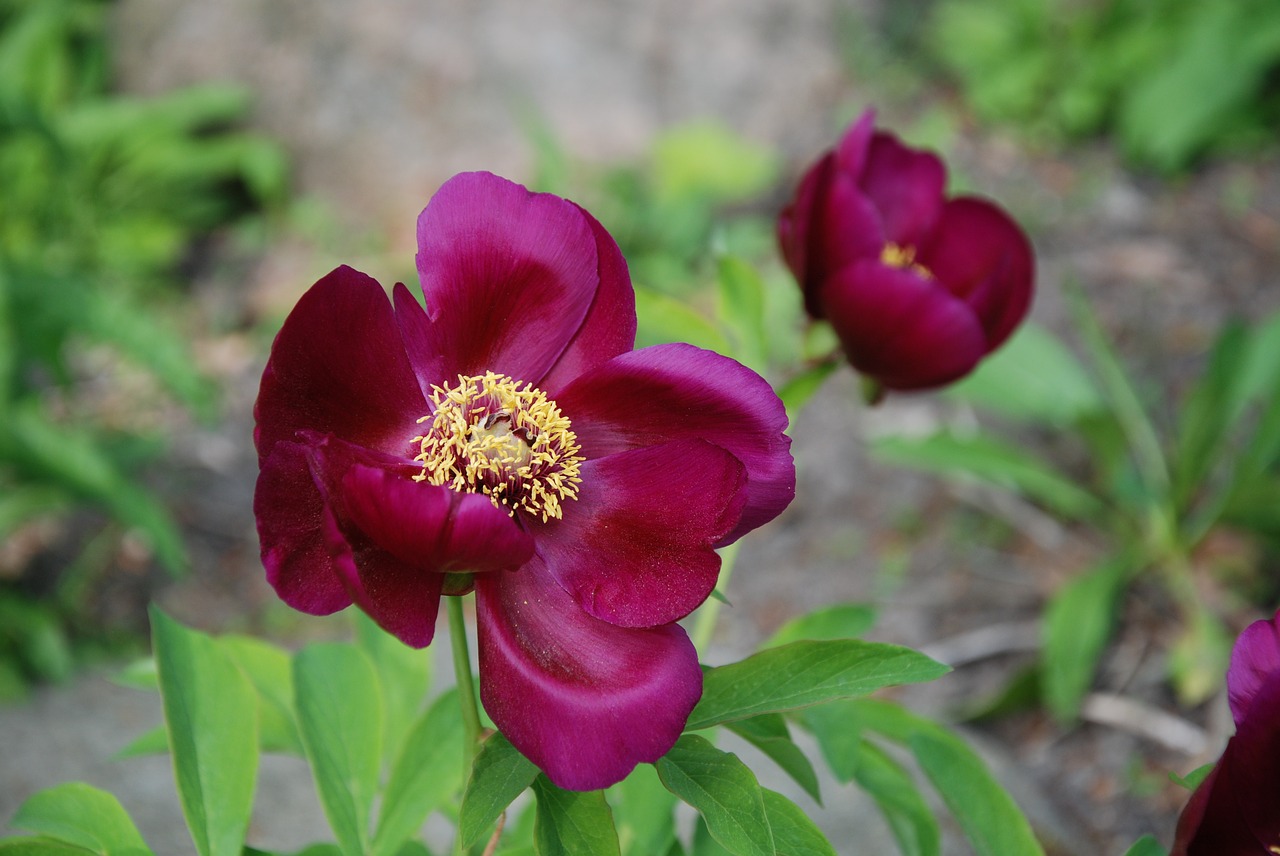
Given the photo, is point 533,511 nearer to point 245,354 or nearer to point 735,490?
point 735,490

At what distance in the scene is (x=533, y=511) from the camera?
834 mm

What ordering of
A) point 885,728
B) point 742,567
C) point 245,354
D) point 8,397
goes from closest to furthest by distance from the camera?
point 885,728 < point 8,397 < point 742,567 < point 245,354

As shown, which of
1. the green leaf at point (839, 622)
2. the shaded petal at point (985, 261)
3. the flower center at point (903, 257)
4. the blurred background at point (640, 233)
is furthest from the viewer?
the blurred background at point (640, 233)

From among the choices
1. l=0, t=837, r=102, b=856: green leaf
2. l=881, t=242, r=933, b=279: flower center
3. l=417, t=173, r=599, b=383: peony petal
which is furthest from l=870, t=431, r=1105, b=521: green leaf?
l=0, t=837, r=102, b=856: green leaf

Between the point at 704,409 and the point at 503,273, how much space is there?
7.5 inches

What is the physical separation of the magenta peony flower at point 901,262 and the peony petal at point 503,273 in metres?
0.44

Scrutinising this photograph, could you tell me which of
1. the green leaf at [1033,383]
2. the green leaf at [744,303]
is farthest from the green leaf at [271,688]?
the green leaf at [1033,383]

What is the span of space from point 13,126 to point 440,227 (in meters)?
2.69

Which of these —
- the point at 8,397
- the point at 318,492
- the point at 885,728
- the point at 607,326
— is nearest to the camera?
the point at 318,492

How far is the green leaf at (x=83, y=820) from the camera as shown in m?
0.83

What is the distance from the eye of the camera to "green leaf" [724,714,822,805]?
855 millimetres

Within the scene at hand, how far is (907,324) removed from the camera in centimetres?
119

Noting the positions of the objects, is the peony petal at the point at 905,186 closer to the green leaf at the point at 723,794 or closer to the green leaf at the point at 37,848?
the green leaf at the point at 723,794

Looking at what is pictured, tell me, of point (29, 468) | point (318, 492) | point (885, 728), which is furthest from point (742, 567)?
point (318, 492)
